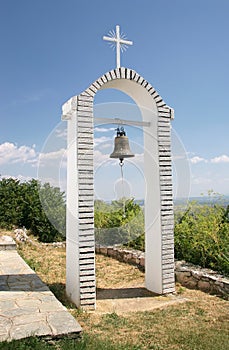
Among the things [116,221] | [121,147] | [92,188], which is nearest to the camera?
[92,188]

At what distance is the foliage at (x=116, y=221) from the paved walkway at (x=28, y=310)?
3485mm

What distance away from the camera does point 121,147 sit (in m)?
5.71

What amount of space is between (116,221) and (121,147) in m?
4.22

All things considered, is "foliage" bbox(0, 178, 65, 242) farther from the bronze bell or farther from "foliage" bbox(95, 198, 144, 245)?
the bronze bell

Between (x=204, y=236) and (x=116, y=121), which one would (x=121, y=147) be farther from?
(x=204, y=236)

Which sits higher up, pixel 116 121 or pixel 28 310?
pixel 116 121

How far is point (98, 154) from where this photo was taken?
643cm

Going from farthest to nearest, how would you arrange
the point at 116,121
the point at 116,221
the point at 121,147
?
the point at 116,221 < the point at 121,147 < the point at 116,121

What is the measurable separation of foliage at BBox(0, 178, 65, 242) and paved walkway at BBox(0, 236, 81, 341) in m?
4.55

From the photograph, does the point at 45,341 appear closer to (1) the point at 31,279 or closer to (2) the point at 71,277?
(2) the point at 71,277

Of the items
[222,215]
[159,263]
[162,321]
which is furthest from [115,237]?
[162,321]

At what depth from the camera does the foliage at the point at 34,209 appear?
35.2 feet

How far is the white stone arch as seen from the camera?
192 inches

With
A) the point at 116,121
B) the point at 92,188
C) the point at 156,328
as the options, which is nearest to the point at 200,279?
the point at 156,328
